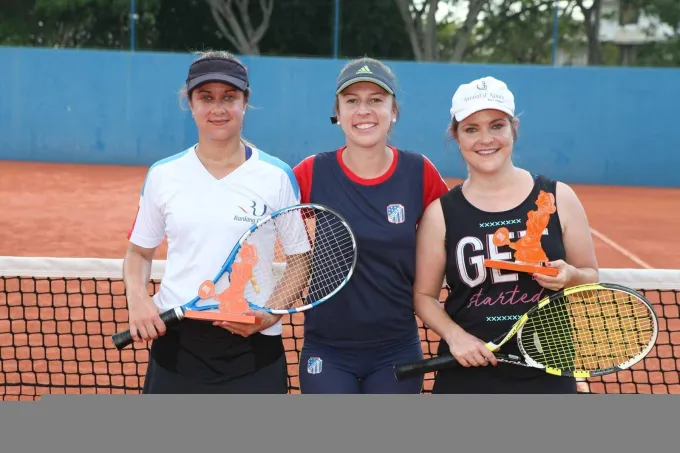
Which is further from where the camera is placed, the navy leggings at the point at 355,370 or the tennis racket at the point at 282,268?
the navy leggings at the point at 355,370

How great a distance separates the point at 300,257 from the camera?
103 inches

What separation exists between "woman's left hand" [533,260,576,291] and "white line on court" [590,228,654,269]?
6.86m

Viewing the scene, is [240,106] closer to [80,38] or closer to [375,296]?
[375,296]

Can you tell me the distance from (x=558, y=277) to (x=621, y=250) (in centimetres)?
800

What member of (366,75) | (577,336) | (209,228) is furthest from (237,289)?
(577,336)

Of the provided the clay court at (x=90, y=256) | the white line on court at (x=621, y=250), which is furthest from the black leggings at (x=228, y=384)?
the white line on court at (x=621, y=250)

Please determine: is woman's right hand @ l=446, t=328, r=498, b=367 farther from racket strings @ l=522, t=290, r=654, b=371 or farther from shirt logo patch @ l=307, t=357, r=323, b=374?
shirt logo patch @ l=307, t=357, r=323, b=374

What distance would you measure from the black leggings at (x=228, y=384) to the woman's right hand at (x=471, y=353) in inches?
21.7

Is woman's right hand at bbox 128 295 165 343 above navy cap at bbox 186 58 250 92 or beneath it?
beneath

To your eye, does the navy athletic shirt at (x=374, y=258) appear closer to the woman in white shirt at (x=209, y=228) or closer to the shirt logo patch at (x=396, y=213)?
the shirt logo patch at (x=396, y=213)

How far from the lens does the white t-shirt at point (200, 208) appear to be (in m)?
2.49

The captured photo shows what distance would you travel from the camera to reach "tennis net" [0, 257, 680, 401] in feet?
11.5

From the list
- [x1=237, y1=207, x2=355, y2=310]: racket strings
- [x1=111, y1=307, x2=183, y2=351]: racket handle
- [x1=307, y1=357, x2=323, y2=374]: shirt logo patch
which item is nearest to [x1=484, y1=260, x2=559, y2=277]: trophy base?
[x1=237, y1=207, x2=355, y2=310]: racket strings

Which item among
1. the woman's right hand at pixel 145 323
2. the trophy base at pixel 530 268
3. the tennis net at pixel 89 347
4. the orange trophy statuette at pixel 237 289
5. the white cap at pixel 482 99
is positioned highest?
the white cap at pixel 482 99
